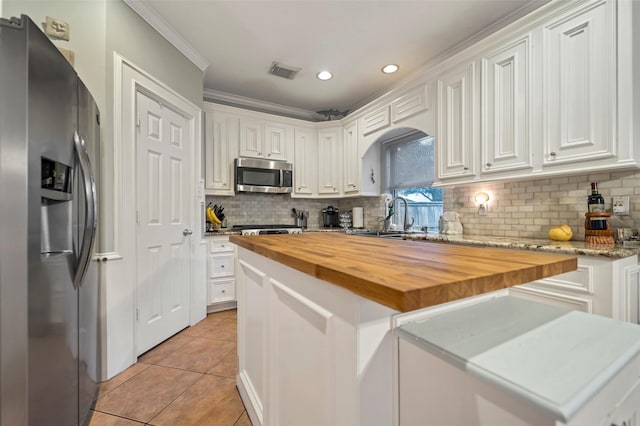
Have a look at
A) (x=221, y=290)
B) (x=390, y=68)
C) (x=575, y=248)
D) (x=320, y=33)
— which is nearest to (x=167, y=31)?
(x=320, y=33)

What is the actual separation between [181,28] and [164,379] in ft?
9.19

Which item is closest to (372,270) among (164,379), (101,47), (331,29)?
(164,379)

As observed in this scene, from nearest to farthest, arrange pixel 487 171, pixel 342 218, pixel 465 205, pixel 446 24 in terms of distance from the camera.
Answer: pixel 487 171 < pixel 446 24 < pixel 465 205 < pixel 342 218

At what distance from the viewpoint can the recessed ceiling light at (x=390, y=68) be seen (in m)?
3.07

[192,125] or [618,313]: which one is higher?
[192,125]

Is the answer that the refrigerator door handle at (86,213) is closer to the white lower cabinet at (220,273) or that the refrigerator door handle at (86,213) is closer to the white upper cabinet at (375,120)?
the white lower cabinet at (220,273)

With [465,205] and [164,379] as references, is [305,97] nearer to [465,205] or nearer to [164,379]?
[465,205]

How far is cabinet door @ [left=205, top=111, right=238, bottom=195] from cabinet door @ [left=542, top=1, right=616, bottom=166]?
3139 millimetres

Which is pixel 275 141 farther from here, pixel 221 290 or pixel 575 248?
pixel 575 248

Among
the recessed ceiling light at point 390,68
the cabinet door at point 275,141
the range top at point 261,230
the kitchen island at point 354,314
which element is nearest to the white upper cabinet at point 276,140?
the cabinet door at point 275,141

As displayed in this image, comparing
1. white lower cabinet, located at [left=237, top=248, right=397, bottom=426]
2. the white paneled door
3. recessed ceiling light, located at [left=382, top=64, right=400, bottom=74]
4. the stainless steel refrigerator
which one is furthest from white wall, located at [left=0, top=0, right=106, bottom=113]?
recessed ceiling light, located at [left=382, top=64, right=400, bottom=74]

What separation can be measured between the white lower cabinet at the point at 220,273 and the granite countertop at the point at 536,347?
8.97ft

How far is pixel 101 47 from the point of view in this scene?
1829mm

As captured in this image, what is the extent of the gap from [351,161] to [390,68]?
1.22 m
